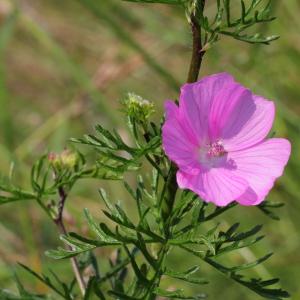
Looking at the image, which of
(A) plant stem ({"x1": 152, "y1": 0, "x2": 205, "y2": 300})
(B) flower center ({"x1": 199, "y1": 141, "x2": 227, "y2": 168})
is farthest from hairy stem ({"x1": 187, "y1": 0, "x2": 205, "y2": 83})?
(B) flower center ({"x1": 199, "y1": 141, "x2": 227, "y2": 168})

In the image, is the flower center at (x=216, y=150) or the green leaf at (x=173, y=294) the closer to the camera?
Result: the green leaf at (x=173, y=294)

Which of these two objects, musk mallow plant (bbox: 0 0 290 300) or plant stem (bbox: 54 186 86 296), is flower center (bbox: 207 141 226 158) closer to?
musk mallow plant (bbox: 0 0 290 300)

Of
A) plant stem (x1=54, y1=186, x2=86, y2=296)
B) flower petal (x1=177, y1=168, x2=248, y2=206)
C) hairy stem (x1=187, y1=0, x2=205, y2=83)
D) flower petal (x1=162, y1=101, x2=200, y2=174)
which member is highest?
hairy stem (x1=187, y1=0, x2=205, y2=83)

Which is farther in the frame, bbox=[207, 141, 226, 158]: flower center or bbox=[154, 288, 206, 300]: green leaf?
bbox=[207, 141, 226, 158]: flower center

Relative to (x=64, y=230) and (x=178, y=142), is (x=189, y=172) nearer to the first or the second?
(x=178, y=142)

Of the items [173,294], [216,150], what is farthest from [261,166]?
[173,294]

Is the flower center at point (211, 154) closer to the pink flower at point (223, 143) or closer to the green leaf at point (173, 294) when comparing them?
the pink flower at point (223, 143)

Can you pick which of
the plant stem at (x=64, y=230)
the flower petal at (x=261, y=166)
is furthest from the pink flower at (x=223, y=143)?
the plant stem at (x=64, y=230)
